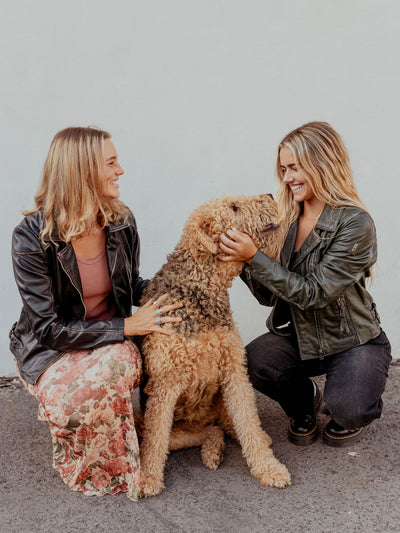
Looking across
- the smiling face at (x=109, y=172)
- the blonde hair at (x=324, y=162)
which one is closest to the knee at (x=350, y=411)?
the blonde hair at (x=324, y=162)

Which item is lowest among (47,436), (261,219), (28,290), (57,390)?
(47,436)

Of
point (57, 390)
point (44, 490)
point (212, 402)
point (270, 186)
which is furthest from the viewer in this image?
point (270, 186)

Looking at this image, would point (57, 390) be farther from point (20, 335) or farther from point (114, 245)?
point (114, 245)

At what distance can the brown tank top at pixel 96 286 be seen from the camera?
8.80 ft

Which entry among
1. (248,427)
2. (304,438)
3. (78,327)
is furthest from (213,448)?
(78,327)

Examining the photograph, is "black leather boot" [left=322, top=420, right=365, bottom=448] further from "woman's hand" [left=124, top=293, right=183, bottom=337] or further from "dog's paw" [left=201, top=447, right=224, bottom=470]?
"woman's hand" [left=124, top=293, right=183, bottom=337]

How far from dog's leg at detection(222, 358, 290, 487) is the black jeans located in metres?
0.35

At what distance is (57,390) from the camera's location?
244 cm

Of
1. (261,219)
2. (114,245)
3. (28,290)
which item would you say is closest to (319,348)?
(261,219)

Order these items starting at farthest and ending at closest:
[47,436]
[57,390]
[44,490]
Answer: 1. [47,436]
2. [44,490]
3. [57,390]

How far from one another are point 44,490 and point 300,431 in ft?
5.08

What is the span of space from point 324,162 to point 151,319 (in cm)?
129

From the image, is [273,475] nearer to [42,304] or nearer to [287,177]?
[42,304]

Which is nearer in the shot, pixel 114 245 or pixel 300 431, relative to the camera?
pixel 114 245
